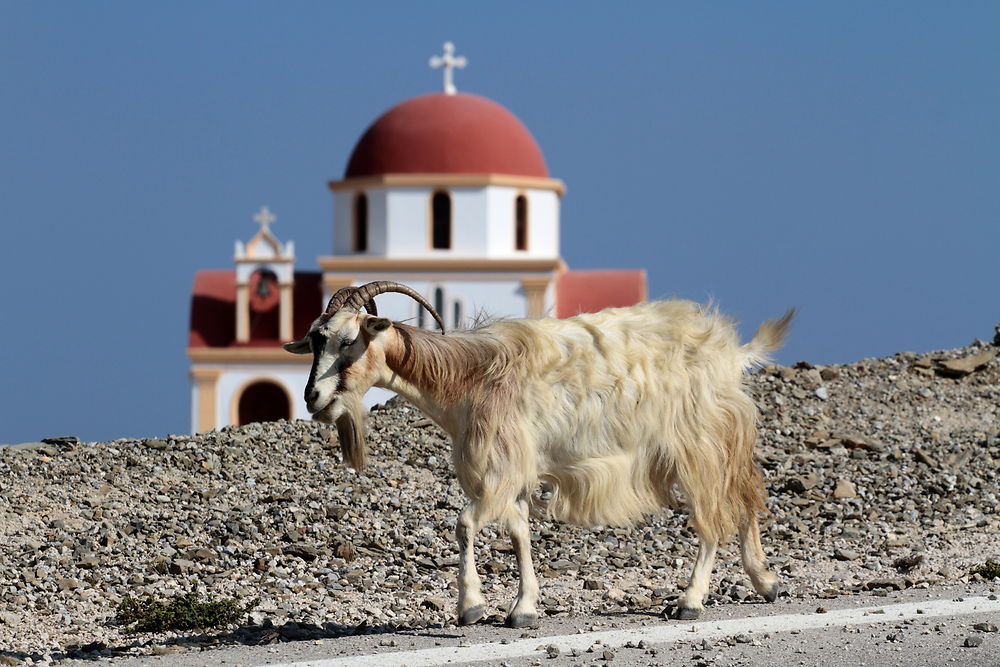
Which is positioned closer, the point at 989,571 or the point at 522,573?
the point at 522,573

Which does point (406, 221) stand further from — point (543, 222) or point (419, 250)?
point (543, 222)

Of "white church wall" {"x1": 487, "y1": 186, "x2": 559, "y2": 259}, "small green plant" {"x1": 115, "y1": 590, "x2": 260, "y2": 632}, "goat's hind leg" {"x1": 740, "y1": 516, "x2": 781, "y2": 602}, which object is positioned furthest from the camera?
"white church wall" {"x1": 487, "y1": 186, "x2": 559, "y2": 259}

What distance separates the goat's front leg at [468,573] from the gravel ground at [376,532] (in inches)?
34.1

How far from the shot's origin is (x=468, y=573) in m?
7.32

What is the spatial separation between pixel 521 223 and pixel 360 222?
438 centimetres

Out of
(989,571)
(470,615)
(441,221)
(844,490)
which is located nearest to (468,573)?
(470,615)

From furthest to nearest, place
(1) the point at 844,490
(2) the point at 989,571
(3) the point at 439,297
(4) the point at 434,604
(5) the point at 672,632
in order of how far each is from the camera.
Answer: (3) the point at 439,297 → (1) the point at 844,490 → (2) the point at 989,571 → (4) the point at 434,604 → (5) the point at 672,632

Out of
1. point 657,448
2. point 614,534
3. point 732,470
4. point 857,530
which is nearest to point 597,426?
point 657,448

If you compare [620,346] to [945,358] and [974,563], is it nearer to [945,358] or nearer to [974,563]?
[974,563]

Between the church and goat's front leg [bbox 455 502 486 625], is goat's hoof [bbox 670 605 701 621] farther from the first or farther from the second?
the church

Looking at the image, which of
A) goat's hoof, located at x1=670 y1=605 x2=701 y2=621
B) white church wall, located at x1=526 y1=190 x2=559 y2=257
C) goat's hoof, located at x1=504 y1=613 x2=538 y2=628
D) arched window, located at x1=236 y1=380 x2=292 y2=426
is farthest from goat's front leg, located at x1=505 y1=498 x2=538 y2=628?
arched window, located at x1=236 y1=380 x2=292 y2=426

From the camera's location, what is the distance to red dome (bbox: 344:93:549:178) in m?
38.4

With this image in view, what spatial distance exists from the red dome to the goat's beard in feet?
102

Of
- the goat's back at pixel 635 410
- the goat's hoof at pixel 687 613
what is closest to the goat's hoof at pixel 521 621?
the goat's back at pixel 635 410
